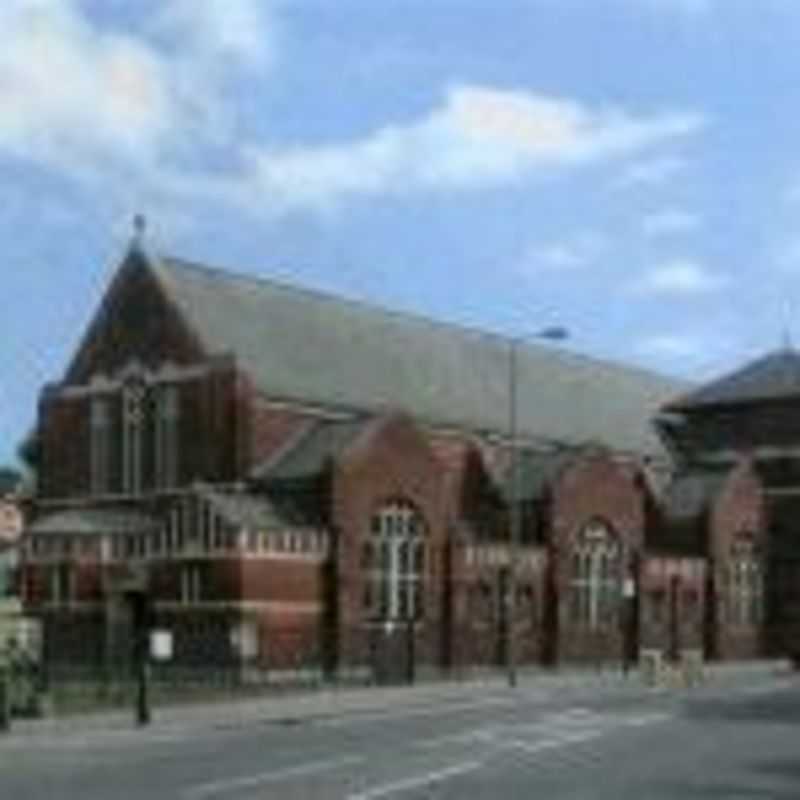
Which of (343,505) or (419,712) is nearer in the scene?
(419,712)

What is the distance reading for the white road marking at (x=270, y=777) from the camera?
3047cm

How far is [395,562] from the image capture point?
85875mm

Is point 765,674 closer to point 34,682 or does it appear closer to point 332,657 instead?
point 332,657

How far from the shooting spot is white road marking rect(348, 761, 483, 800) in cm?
2977

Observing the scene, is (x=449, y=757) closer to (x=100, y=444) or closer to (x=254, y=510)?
(x=254, y=510)

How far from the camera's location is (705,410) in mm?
114000

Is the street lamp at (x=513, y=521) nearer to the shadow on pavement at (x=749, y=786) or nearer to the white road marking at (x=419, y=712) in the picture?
the white road marking at (x=419, y=712)

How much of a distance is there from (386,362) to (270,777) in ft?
208

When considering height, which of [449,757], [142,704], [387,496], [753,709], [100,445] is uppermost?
[100,445]

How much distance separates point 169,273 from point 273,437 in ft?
23.3

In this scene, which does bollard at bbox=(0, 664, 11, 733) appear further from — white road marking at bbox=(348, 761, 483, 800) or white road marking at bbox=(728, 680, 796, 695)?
white road marking at bbox=(728, 680, 796, 695)

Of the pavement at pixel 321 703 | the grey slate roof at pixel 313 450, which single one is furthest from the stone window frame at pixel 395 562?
the pavement at pixel 321 703

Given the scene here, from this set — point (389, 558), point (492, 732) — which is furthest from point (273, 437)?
point (492, 732)

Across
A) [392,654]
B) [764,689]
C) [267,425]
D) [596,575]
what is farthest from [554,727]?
[596,575]
